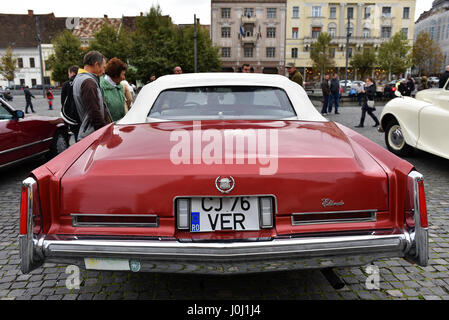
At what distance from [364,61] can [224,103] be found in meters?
60.6

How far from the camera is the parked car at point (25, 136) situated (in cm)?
621

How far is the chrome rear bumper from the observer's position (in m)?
2.07

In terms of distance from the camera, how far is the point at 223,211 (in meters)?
2.16

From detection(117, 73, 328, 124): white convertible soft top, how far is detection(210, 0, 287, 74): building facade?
60.4 m

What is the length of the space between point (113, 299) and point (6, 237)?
196cm

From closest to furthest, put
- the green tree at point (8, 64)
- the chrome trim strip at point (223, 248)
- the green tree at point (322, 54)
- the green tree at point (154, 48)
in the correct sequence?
the chrome trim strip at point (223, 248) → the green tree at point (154, 48) → the green tree at point (322, 54) → the green tree at point (8, 64)

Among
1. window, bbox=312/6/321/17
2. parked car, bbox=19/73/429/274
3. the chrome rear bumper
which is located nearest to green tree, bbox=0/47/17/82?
window, bbox=312/6/321/17

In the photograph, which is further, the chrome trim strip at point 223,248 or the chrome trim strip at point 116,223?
the chrome trim strip at point 116,223

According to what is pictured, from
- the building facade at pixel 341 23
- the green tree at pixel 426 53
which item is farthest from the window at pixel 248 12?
the green tree at pixel 426 53

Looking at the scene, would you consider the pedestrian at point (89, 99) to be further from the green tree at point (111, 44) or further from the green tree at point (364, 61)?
the green tree at point (364, 61)

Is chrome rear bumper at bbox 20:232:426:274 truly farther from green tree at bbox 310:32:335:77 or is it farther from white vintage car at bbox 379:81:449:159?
green tree at bbox 310:32:335:77

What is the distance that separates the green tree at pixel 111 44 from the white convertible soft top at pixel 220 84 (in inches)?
1727
